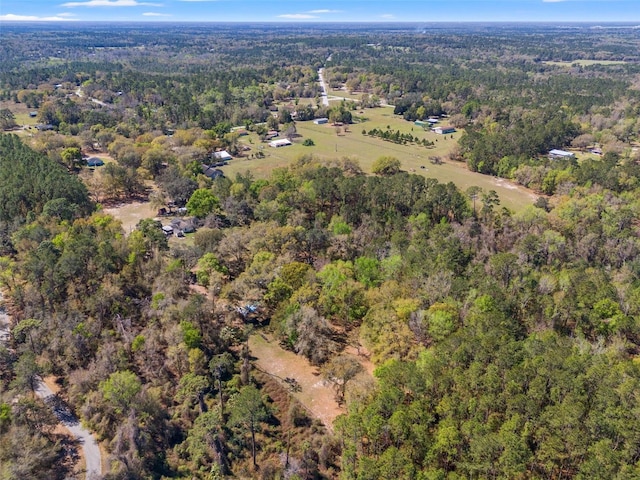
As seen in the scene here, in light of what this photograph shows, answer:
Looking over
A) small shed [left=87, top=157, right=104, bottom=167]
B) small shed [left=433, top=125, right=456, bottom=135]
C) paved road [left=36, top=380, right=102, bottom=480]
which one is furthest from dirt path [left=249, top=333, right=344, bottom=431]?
small shed [left=433, top=125, right=456, bottom=135]

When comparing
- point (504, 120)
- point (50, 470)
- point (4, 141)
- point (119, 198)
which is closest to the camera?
point (50, 470)

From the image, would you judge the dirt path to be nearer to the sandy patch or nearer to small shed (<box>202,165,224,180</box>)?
the sandy patch

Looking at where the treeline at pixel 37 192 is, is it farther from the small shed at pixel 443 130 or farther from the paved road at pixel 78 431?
the small shed at pixel 443 130

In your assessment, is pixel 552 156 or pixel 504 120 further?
pixel 504 120

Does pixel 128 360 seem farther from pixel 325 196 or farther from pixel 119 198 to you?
pixel 119 198

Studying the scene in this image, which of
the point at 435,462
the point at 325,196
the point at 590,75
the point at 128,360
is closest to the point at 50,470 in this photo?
the point at 128,360

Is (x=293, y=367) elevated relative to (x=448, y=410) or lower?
lower
